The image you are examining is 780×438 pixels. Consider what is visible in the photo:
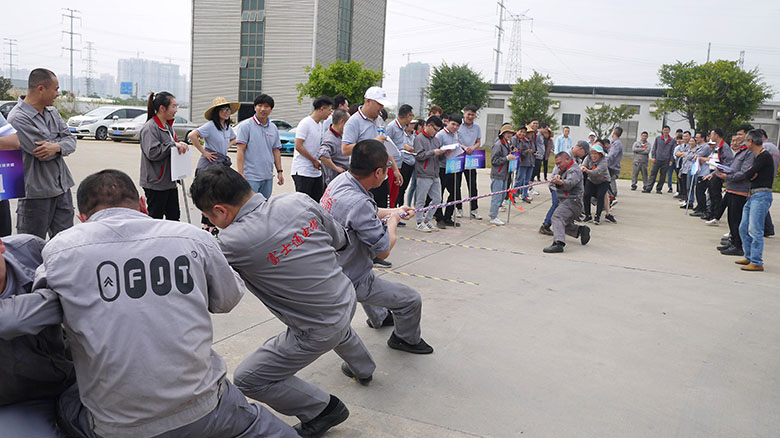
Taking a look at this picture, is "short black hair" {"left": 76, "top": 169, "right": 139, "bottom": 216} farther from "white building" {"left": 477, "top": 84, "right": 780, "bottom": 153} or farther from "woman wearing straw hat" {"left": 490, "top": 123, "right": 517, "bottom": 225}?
"white building" {"left": 477, "top": 84, "right": 780, "bottom": 153}

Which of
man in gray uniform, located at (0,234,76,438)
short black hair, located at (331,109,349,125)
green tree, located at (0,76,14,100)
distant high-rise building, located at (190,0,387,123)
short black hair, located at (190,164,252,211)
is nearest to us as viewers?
man in gray uniform, located at (0,234,76,438)

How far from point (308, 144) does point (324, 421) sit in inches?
178

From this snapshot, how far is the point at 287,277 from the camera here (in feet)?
9.07

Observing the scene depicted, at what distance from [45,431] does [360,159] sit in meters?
2.23

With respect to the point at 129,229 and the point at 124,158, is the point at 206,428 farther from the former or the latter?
the point at 124,158

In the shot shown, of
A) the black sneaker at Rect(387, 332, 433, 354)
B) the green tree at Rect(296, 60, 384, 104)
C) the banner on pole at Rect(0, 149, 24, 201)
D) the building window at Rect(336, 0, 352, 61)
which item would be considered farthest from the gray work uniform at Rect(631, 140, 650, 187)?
the building window at Rect(336, 0, 352, 61)

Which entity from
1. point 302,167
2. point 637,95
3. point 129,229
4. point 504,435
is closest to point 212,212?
point 129,229

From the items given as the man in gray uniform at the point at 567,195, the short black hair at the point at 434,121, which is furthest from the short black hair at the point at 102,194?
the short black hair at the point at 434,121

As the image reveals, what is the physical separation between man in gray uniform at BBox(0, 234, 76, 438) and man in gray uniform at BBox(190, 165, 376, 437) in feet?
2.51

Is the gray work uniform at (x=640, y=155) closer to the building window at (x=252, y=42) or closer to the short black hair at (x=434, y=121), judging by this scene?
the short black hair at (x=434, y=121)

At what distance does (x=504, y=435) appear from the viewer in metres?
3.12

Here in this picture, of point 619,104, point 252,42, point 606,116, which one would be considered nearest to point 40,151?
point 252,42

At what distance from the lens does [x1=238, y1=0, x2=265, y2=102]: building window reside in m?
43.2

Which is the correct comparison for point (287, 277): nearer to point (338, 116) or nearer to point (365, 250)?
point (365, 250)
